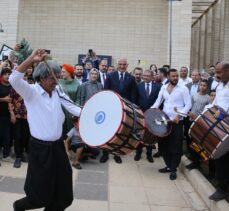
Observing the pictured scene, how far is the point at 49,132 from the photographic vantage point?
363cm

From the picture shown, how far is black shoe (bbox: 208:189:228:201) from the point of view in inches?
185

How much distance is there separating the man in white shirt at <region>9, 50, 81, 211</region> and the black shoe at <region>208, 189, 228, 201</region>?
1922 mm

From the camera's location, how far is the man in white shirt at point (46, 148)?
3613 mm

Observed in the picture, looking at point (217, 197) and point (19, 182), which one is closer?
point (217, 197)

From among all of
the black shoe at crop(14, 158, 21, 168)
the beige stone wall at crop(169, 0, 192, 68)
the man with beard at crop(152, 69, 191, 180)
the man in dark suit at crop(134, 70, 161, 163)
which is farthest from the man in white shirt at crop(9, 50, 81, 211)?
the beige stone wall at crop(169, 0, 192, 68)

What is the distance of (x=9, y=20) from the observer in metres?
12.6

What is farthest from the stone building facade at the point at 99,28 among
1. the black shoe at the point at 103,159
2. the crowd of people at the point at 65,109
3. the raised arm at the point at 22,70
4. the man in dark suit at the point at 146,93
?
the raised arm at the point at 22,70

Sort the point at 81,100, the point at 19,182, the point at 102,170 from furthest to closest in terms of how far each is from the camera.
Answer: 1. the point at 81,100
2. the point at 102,170
3. the point at 19,182

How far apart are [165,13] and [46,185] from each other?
10.7 metres

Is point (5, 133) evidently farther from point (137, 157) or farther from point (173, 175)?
point (173, 175)

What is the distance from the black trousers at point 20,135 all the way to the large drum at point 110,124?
3.09 metres

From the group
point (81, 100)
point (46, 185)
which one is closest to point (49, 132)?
point (46, 185)

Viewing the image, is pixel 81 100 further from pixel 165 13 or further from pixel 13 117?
pixel 165 13

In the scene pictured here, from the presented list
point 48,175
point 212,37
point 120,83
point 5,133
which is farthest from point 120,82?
point 212,37
